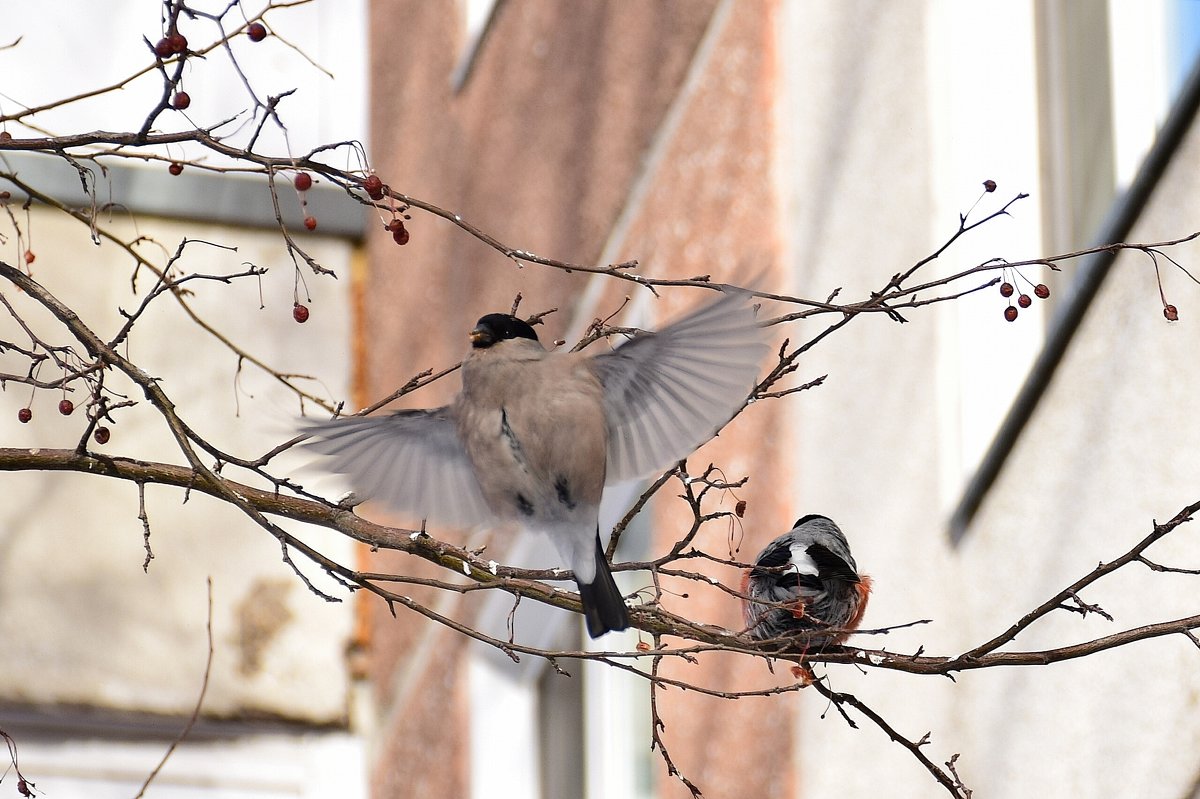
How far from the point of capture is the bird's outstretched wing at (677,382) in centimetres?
275

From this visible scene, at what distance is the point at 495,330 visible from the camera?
313cm

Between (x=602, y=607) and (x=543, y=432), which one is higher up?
(x=543, y=432)

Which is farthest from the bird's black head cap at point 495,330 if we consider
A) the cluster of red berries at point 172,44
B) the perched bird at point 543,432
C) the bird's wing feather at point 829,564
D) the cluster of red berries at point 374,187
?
the cluster of red berries at point 172,44

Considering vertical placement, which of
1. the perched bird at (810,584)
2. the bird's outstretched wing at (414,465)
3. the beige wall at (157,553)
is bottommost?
the perched bird at (810,584)

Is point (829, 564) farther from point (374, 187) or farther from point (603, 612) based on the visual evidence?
point (374, 187)

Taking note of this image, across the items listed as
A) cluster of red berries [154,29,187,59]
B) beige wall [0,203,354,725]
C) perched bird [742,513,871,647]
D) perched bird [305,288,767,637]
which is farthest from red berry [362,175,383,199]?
beige wall [0,203,354,725]

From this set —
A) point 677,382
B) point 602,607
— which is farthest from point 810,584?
point 602,607

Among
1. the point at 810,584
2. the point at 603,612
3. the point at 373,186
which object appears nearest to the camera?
the point at 373,186

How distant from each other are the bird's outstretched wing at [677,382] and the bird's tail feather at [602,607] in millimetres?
271

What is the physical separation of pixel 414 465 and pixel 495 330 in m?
0.29

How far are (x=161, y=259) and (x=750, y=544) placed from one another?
3696mm

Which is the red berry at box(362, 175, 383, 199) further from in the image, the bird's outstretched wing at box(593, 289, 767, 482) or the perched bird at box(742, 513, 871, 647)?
the perched bird at box(742, 513, 871, 647)

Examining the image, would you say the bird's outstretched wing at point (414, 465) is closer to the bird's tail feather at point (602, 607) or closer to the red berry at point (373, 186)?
the bird's tail feather at point (602, 607)

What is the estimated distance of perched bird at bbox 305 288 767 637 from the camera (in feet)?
9.59
